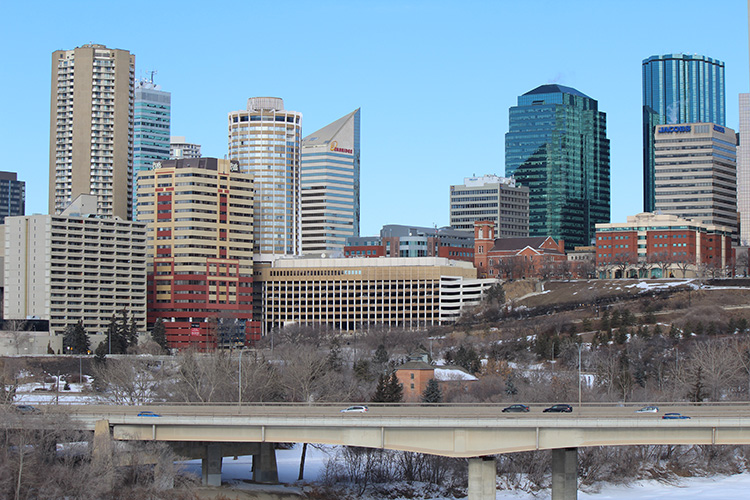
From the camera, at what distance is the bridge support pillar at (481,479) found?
96.0 meters

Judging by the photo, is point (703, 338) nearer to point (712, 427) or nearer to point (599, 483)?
point (599, 483)

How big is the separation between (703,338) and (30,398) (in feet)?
354

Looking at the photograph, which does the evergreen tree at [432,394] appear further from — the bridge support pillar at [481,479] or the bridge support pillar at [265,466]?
the bridge support pillar at [481,479]

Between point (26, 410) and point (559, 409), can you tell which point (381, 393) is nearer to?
point (559, 409)

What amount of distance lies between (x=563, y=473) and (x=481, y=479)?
8092 mm

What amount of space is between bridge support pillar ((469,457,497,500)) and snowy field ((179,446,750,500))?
784 inches

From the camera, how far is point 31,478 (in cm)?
9819

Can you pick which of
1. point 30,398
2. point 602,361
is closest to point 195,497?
point 30,398

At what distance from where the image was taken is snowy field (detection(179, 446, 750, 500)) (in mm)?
115125

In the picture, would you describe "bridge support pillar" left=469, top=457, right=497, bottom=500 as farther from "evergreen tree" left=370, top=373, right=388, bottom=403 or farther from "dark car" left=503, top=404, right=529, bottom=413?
"evergreen tree" left=370, top=373, right=388, bottom=403

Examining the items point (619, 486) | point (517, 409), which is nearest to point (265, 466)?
point (517, 409)

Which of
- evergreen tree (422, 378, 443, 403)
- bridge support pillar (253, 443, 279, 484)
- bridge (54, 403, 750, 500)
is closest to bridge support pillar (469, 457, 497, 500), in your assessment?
bridge (54, 403, 750, 500)

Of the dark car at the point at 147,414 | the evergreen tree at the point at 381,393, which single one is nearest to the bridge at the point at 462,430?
the dark car at the point at 147,414

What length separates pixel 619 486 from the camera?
12112cm
